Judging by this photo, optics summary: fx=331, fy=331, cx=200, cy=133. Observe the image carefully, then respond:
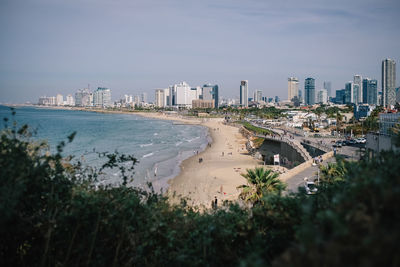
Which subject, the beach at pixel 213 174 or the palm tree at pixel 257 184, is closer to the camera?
the palm tree at pixel 257 184

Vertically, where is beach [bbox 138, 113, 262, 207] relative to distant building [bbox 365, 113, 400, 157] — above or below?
below

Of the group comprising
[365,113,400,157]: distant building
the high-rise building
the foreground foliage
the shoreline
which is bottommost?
the shoreline

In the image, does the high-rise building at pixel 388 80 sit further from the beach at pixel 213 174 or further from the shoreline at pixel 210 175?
the shoreline at pixel 210 175

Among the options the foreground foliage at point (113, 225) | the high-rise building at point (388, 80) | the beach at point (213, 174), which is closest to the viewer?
the foreground foliage at point (113, 225)

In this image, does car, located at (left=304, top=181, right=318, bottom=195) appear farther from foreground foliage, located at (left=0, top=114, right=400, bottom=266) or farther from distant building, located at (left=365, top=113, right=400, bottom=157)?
foreground foliage, located at (left=0, top=114, right=400, bottom=266)

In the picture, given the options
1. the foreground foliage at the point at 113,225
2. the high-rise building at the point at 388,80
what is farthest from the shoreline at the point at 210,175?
the high-rise building at the point at 388,80

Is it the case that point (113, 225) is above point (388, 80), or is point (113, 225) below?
below

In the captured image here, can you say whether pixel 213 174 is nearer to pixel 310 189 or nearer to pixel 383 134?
pixel 310 189

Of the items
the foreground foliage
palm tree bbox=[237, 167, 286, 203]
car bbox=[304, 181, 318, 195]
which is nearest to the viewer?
the foreground foliage

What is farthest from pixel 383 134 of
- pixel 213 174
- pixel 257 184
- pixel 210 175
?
pixel 213 174

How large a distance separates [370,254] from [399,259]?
231 mm

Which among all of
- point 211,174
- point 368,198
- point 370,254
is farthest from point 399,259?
point 211,174

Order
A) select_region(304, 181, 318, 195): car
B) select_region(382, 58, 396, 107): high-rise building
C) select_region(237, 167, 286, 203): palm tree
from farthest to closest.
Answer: select_region(382, 58, 396, 107): high-rise building → select_region(237, 167, 286, 203): palm tree → select_region(304, 181, 318, 195): car

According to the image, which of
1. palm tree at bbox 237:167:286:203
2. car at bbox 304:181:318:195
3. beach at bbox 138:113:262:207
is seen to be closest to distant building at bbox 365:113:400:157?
car at bbox 304:181:318:195
